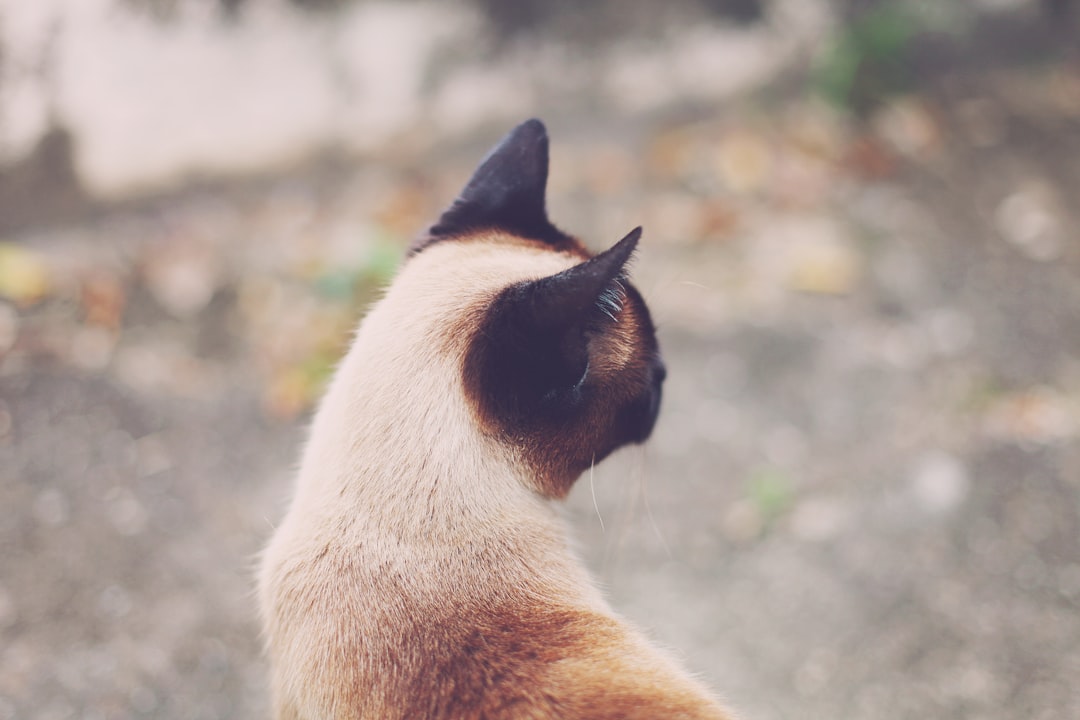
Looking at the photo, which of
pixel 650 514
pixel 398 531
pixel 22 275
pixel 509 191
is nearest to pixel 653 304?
pixel 650 514

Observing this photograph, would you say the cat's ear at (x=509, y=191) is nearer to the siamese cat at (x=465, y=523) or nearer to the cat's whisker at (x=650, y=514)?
the siamese cat at (x=465, y=523)

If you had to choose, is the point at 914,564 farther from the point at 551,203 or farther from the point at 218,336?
the point at 218,336

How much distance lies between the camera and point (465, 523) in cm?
168

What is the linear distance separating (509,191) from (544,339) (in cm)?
56

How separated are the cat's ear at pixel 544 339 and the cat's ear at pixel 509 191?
39cm

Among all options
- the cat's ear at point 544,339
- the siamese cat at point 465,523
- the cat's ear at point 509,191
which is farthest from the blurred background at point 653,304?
the cat's ear at point 544,339

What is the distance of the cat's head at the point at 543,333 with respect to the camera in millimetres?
1565

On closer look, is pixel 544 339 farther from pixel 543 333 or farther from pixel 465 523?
pixel 465 523

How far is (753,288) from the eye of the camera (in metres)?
3.88

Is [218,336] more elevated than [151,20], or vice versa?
[151,20]

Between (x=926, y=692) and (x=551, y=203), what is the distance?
2744 millimetres

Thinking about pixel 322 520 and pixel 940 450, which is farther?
pixel 940 450

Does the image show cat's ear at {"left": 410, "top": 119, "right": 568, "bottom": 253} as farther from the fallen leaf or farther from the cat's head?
the fallen leaf

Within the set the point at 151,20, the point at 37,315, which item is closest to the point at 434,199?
the point at 151,20
